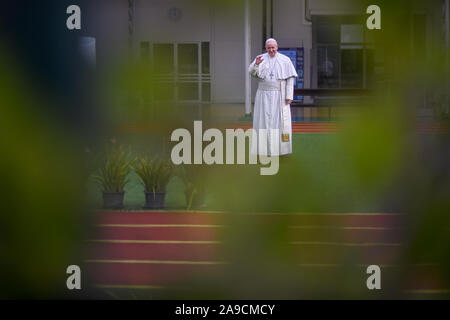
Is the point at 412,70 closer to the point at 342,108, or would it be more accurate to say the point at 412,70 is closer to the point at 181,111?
the point at 342,108

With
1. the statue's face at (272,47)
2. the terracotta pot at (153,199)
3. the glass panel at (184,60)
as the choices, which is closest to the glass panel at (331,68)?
the glass panel at (184,60)

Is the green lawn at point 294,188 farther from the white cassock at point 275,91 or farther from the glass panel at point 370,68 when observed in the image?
the white cassock at point 275,91

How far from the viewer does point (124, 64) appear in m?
0.64

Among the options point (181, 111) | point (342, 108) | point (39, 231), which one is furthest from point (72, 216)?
point (342, 108)

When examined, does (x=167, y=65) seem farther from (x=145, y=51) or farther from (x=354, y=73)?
(x=354, y=73)

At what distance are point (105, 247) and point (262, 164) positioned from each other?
9.7 inches

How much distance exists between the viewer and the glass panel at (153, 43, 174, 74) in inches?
24.8

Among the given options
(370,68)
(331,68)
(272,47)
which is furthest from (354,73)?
(272,47)

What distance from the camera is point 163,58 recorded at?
65 centimetres

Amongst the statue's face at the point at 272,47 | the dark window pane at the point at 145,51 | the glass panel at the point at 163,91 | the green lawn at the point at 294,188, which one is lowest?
the green lawn at the point at 294,188

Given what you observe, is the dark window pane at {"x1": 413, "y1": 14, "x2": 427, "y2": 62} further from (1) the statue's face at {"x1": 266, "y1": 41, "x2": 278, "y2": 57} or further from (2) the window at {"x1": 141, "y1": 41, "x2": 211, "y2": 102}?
(1) the statue's face at {"x1": 266, "y1": 41, "x2": 278, "y2": 57}

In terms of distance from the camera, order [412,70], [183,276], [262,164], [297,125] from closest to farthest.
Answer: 1. [412,70]
2. [183,276]
3. [262,164]
4. [297,125]

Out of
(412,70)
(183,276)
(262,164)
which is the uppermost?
(412,70)

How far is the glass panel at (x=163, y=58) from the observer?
0.63 meters
